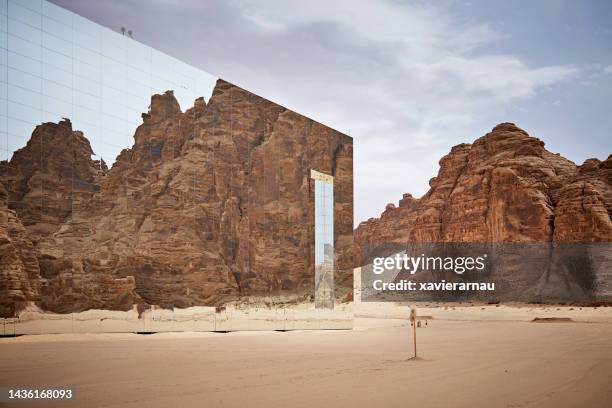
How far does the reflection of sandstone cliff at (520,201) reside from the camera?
1818 inches

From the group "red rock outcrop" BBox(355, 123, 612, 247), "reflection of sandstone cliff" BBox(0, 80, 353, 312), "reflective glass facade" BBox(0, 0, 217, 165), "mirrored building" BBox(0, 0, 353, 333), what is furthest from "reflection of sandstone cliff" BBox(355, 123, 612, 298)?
"reflective glass facade" BBox(0, 0, 217, 165)

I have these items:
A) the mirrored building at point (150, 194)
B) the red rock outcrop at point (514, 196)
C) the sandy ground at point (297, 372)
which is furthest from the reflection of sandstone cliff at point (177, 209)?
the red rock outcrop at point (514, 196)

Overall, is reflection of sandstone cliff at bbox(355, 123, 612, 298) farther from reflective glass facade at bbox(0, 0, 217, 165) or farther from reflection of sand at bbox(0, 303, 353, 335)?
reflective glass facade at bbox(0, 0, 217, 165)

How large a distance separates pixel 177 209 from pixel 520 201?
135 ft

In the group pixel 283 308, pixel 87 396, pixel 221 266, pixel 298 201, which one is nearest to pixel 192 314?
→ pixel 221 266

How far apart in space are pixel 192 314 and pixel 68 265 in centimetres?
487

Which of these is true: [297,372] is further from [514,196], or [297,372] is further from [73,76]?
[514,196]

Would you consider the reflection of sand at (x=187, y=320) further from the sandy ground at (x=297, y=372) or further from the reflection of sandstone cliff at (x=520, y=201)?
the reflection of sandstone cliff at (x=520, y=201)

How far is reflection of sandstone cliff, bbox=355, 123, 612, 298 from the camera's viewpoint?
46.2 m

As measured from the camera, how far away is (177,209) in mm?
17078

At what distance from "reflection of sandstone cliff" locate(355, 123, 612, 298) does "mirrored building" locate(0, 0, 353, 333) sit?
3079cm

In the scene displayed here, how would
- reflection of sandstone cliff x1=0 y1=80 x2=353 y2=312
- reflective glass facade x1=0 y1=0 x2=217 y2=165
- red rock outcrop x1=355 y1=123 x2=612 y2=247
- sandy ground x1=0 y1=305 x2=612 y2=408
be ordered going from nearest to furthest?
sandy ground x1=0 y1=305 x2=612 y2=408, reflective glass facade x1=0 y1=0 x2=217 y2=165, reflection of sandstone cliff x1=0 y1=80 x2=353 y2=312, red rock outcrop x1=355 y1=123 x2=612 y2=247

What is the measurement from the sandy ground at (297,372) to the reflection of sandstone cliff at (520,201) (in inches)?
1289

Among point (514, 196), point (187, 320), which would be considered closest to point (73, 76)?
point (187, 320)
